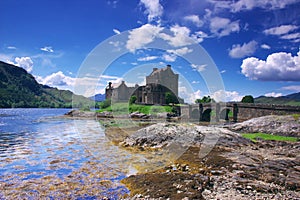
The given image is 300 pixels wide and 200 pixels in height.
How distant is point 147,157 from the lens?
22.8 meters

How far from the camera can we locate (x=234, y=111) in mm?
60938

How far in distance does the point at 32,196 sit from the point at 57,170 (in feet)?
18.0

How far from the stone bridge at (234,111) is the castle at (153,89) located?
2199 cm

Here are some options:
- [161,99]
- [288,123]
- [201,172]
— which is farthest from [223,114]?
[201,172]

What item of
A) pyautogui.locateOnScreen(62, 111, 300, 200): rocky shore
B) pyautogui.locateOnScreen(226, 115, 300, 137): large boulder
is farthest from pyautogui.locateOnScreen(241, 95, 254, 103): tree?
pyautogui.locateOnScreen(62, 111, 300, 200): rocky shore

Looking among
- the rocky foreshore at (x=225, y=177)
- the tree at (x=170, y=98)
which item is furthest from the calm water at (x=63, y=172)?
the tree at (x=170, y=98)

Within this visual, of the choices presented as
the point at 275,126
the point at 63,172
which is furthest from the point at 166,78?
the point at 63,172

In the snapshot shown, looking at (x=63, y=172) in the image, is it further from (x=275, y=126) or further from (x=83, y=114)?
(x=83, y=114)

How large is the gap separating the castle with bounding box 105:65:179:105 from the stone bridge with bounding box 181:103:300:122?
22.0 metres

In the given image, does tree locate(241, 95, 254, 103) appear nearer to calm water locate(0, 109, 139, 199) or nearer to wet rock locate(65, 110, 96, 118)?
calm water locate(0, 109, 139, 199)

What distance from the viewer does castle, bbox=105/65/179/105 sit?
11200 centimetres

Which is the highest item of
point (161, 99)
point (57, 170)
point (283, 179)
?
point (161, 99)

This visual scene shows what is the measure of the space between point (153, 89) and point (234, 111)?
55.9m

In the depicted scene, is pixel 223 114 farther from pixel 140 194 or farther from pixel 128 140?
pixel 140 194
